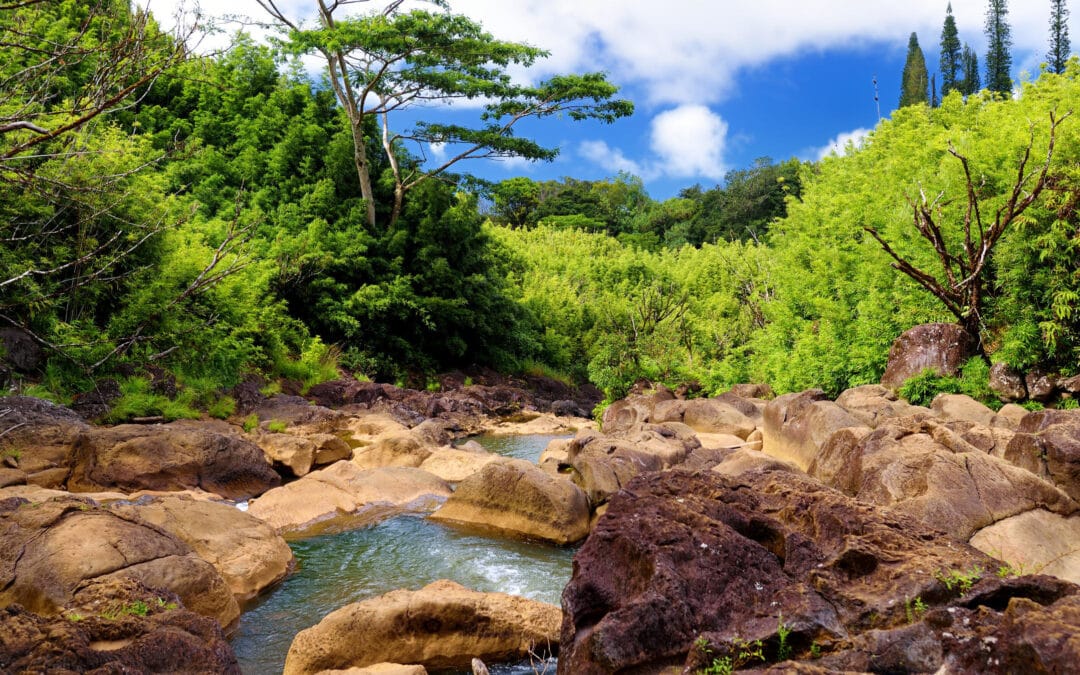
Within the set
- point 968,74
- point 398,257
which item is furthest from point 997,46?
point 398,257

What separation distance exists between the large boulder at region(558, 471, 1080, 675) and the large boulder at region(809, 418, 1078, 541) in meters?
1.68

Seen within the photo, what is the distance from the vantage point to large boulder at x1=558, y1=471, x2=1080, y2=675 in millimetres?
2711

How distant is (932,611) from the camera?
2.74 meters

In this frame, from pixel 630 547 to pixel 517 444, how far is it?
44.5 ft

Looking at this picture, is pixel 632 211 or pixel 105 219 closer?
pixel 105 219

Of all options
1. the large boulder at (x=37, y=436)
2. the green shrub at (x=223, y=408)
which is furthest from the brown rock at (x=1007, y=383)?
the green shrub at (x=223, y=408)

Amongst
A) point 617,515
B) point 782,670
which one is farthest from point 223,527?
point 782,670

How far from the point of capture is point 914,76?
69500mm

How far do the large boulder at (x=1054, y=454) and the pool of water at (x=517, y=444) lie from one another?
31.5 ft

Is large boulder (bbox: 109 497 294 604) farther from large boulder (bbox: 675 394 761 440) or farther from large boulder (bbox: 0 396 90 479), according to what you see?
large boulder (bbox: 675 394 761 440)

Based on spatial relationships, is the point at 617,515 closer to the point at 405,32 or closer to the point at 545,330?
the point at 405,32

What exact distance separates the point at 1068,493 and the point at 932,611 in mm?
4130

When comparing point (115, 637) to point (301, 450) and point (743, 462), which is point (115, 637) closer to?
point (743, 462)

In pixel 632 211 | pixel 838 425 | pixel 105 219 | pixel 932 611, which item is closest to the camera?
pixel 932 611
